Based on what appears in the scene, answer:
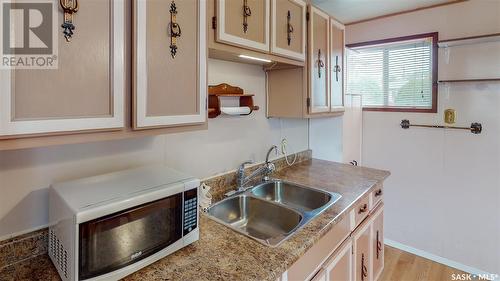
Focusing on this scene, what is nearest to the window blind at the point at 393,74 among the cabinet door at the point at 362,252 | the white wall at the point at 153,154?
the white wall at the point at 153,154

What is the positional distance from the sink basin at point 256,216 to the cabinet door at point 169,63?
0.65m

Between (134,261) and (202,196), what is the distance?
577mm

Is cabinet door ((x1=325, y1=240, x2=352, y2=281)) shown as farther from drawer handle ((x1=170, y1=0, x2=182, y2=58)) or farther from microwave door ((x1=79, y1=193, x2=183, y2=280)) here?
drawer handle ((x1=170, y1=0, x2=182, y2=58))

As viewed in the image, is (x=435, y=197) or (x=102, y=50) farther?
(x=435, y=197)

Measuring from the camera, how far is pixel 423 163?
2.57 m

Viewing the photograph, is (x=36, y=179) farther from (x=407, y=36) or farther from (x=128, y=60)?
(x=407, y=36)

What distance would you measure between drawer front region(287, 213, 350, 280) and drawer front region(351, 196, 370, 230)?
94 millimetres

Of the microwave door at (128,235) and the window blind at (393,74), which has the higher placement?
the window blind at (393,74)

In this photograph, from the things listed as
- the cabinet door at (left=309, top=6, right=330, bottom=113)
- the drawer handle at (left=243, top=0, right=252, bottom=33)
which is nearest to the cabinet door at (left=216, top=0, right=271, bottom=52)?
the drawer handle at (left=243, top=0, right=252, bottom=33)

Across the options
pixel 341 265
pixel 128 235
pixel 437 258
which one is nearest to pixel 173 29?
pixel 128 235

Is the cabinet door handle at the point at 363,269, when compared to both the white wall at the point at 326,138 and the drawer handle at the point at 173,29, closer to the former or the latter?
the white wall at the point at 326,138

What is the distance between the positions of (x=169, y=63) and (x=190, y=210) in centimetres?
56

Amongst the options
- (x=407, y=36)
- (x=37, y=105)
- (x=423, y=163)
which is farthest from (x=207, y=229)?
(x=407, y=36)

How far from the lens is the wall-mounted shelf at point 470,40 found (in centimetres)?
206
